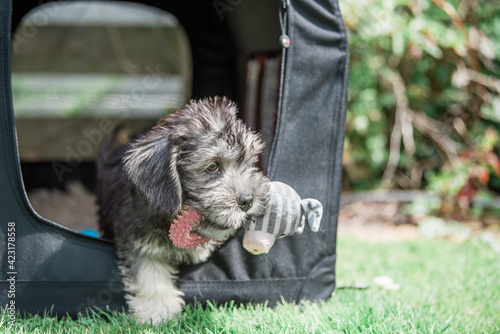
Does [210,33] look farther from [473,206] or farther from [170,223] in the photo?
[473,206]

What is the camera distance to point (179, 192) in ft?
8.27

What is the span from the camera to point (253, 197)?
8.20 feet

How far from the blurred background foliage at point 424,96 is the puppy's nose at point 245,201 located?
3.57 metres

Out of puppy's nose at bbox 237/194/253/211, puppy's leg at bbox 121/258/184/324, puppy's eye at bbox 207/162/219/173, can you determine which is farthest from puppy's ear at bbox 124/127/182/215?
puppy's leg at bbox 121/258/184/324

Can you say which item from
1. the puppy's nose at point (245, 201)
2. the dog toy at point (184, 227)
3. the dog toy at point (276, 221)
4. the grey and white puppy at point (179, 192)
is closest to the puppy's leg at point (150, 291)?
the grey and white puppy at point (179, 192)

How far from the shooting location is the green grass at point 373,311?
2.61 metres

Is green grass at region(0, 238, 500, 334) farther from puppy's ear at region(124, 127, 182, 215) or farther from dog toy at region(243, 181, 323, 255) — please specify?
puppy's ear at region(124, 127, 182, 215)

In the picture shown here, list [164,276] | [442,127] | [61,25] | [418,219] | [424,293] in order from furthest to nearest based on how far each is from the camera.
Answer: [61,25], [442,127], [418,219], [424,293], [164,276]

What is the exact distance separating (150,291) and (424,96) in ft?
17.3

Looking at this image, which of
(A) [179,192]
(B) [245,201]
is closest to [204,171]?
(A) [179,192]


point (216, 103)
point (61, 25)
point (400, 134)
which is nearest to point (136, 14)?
point (61, 25)

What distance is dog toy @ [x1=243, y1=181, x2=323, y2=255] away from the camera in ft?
8.25

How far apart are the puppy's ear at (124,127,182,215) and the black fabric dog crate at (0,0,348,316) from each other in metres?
0.62

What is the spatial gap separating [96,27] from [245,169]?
580cm
